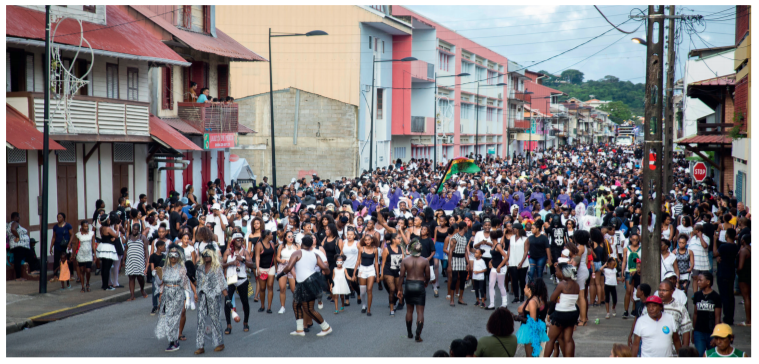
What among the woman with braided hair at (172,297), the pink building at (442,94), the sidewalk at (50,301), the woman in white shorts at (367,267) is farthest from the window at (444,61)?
the woman with braided hair at (172,297)

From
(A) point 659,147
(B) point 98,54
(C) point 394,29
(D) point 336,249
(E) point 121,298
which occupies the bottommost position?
(E) point 121,298

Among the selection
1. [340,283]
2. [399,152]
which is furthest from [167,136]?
[399,152]

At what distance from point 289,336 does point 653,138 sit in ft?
20.1

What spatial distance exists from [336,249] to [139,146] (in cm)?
1143

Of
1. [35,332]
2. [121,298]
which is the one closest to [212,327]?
[35,332]

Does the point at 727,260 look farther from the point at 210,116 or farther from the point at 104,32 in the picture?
the point at 210,116

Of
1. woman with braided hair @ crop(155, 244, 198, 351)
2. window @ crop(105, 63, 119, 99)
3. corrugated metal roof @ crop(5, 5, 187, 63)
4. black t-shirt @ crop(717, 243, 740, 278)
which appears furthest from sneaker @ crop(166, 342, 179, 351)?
window @ crop(105, 63, 119, 99)

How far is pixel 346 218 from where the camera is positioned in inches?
611

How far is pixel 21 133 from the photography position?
50.5 ft

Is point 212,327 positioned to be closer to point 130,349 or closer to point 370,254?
point 130,349

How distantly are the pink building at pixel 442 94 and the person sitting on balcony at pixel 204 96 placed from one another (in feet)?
57.9

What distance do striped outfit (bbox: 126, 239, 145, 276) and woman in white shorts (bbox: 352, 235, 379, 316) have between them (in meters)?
4.10

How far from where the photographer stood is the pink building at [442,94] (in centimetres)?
A: 4800
